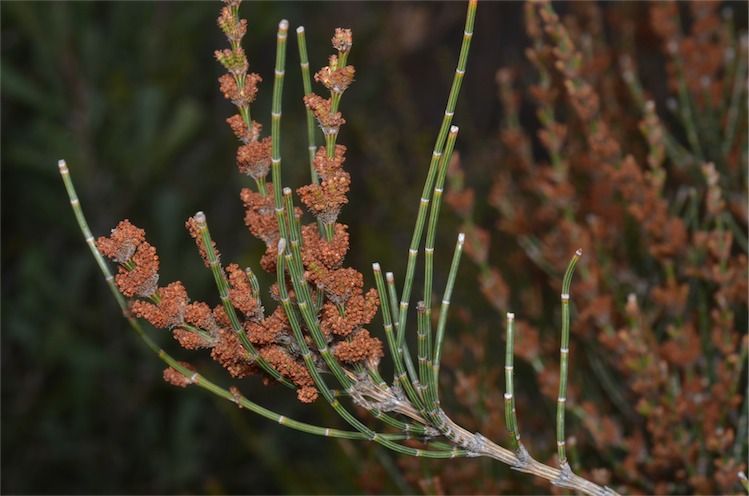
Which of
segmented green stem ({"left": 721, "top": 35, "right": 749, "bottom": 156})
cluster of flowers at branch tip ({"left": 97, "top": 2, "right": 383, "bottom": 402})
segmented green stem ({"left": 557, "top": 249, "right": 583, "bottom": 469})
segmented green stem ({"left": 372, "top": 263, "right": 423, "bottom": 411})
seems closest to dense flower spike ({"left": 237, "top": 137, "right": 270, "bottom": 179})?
cluster of flowers at branch tip ({"left": 97, "top": 2, "right": 383, "bottom": 402})

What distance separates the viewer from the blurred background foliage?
1.88 meters

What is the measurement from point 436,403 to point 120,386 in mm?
1624

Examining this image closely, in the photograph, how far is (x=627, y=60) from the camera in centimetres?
130

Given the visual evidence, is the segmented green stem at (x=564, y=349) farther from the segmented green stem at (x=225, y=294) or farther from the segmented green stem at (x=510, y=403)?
the segmented green stem at (x=225, y=294)

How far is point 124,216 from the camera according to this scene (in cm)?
202

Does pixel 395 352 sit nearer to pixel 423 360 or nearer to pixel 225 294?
pixel 423 360

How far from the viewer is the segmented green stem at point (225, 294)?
570 millimetres

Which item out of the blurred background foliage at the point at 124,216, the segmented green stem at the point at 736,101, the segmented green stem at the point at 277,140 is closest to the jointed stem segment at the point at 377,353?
the segmented green stem at the point at 277,140

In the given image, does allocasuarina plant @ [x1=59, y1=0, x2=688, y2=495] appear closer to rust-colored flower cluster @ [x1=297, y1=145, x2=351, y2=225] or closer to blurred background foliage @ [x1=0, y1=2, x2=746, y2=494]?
rust-colored flower cluster @ [x1=297, y1=145, x2=351, y2=225]

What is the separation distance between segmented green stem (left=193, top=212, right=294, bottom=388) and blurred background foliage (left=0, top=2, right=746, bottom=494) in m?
1.07

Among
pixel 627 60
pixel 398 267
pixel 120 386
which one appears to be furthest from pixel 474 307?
pixel 120 386

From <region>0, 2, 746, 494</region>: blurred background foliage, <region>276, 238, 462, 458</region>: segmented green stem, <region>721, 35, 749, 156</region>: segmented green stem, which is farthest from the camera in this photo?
<region>0, 2, 746, 494</region>: blurred background foliage

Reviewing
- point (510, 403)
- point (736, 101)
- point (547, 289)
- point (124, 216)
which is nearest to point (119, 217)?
point (124, 216)

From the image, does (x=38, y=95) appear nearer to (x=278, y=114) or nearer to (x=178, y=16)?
(x=178, y=16)
